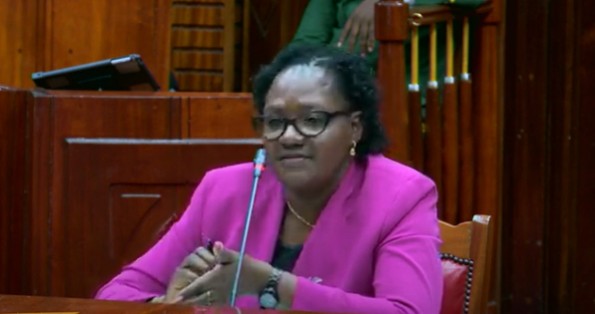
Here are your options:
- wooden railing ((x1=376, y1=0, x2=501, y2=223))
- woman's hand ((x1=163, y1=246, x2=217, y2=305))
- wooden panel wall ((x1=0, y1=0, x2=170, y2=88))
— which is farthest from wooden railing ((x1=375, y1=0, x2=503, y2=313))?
woman's hand ((x1=163, y1=246, x2=217, y2=305))

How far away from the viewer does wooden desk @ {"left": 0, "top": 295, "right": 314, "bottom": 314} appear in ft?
7.34

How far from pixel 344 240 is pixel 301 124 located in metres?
0.24

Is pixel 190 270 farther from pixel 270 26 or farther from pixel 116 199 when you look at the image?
pixel 270 26

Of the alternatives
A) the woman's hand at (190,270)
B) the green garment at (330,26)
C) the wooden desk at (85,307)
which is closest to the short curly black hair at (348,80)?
the woman's hand at (190,270)

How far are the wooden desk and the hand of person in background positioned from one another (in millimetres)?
1955

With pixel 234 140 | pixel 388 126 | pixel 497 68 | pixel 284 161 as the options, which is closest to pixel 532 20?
pixel 497 68

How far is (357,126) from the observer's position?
281 centimetres

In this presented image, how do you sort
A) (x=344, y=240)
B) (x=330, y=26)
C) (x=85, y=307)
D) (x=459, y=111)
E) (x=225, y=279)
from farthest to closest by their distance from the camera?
(x=330, y=26) < (x=459, y=111) < (x=344, y=240) < (x=225, y=279) < (x=85, y=307)

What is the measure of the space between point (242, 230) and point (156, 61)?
78.9 inches

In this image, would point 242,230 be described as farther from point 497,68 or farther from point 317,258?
point 497,68

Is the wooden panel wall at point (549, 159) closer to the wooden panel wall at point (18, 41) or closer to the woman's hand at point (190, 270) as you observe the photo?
the wooden panel wall at point (18, 41)

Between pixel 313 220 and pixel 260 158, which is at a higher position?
pixel 260 158

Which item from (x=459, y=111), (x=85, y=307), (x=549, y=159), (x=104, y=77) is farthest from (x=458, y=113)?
(x=85, y=307)

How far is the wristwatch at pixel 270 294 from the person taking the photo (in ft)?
8.28
